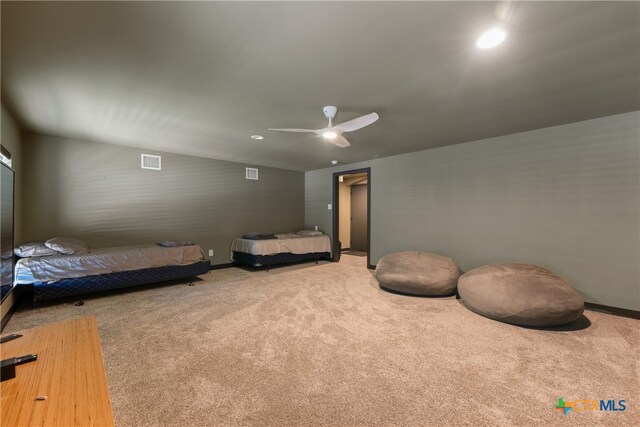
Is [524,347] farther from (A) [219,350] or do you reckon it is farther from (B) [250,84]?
(B) [250,84]

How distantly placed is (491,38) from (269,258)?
15.2 feet

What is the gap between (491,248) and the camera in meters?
4.17

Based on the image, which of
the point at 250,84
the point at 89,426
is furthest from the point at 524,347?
the point at 250,84

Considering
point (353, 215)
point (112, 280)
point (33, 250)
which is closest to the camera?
point (33, 250)

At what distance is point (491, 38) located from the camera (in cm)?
181

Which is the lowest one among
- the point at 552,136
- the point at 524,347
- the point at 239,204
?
the point at 524,347

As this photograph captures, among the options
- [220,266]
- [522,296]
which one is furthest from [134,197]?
[522,296]

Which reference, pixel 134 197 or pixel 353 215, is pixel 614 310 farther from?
pixel 134 197

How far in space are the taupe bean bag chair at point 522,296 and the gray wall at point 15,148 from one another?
18.0 ft

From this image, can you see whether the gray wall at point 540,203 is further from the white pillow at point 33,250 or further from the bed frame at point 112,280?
the white pillow at point 33,250

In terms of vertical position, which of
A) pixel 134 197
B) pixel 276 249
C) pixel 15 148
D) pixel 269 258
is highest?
pixel 15 148

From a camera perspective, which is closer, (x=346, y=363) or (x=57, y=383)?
(x=57, y=383)

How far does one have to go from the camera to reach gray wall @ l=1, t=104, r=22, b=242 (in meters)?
2.96

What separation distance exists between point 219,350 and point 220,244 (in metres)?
3.78
